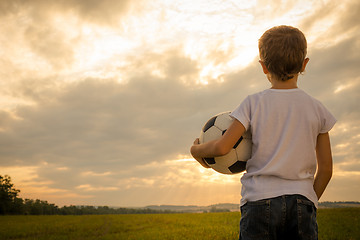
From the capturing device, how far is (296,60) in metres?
2.51

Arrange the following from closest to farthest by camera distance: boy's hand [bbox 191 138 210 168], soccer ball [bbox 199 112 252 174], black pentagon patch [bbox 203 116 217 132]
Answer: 1. soccer ball [bbox 199 112 252 174]
2. boy's hand [bbox 191 138 210 168]
3. black pentagon patch [bbox 203 116 217 132]

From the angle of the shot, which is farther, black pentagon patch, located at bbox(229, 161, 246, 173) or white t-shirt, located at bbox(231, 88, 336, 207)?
black pentagon patch, located at bbox(229, 161, 246, 173)

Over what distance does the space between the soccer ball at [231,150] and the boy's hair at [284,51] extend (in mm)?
699

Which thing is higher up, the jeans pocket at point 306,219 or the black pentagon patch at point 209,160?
the black pentagon patch at point 209,160

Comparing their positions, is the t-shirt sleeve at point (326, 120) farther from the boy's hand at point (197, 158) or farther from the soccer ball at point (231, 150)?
the boy's hand at point (197, 158)

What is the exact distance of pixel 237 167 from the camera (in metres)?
3.15

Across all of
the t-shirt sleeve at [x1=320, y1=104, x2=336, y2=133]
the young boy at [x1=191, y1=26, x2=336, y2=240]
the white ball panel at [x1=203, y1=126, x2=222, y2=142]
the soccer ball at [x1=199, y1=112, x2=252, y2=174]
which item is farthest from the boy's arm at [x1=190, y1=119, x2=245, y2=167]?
the t-shirt sleeve at [x1=320, y1=104, x2=336, y2=133]

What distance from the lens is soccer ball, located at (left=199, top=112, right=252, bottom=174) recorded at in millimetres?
2846

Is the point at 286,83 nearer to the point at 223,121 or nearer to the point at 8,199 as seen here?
the point at 223,121

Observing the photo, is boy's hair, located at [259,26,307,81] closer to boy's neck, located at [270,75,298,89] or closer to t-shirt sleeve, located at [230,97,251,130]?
boy's neck, located at [270,75,298,89]

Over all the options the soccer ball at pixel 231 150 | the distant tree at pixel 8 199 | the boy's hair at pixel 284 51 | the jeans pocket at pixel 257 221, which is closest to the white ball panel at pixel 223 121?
the soccer ball at pixel 231 150

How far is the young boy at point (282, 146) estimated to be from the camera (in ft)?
7.55

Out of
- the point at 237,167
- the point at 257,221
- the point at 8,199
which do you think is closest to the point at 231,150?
the point at 237,167

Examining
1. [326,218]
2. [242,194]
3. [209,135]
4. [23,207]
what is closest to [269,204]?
[242,194]
